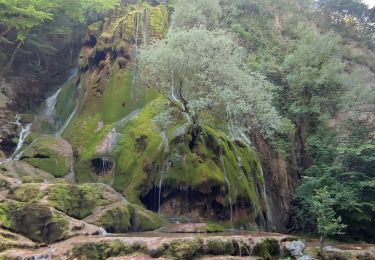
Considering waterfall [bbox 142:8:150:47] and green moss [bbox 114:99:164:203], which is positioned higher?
waterfall [bbox 142:8:150:47]

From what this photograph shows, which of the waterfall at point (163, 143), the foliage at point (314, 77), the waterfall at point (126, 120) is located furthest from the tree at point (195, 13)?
the waterfall at point (163, 143)

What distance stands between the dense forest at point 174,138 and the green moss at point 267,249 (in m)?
0.07

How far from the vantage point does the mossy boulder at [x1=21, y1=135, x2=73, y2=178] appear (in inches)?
937

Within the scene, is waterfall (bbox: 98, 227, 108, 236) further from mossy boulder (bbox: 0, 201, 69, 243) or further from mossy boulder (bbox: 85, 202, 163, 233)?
mossy boulder (bbox: 0, 201, 69, 243)

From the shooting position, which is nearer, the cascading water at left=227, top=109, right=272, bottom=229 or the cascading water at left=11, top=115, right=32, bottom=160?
the cascading water at left=227, top=109, right=272, bottom=229

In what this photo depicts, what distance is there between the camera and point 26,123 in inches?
1148

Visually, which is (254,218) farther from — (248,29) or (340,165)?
(248,29)

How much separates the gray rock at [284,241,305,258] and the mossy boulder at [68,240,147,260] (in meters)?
5.97

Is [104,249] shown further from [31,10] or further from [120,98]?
[31,10]

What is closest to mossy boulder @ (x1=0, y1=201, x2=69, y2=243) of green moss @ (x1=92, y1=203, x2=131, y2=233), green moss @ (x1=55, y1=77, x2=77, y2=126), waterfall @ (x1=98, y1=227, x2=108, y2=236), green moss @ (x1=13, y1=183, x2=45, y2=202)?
green moss @ (x1=13, y1=183, x2=45, y2=202)

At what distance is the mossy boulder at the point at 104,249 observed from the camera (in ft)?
46.0

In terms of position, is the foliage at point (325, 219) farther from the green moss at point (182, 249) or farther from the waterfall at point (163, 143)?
the waterfall at point (163, 143)

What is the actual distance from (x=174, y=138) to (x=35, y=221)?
923cm

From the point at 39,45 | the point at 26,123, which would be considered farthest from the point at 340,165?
the point at 39,45
